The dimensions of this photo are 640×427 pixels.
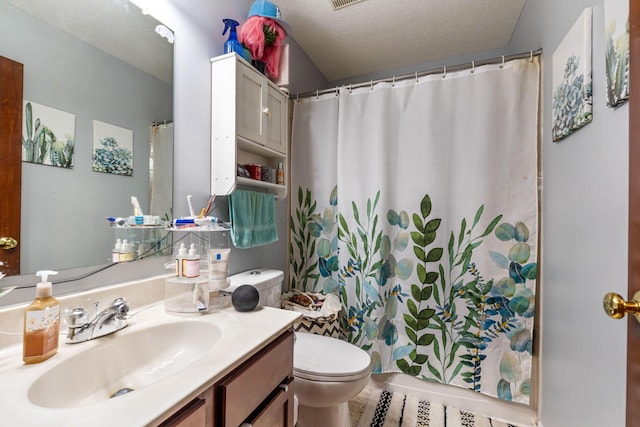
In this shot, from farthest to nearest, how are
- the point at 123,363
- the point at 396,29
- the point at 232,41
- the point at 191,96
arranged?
the point at 396,29 < the point at 232,41 < the point at 191,96 < the point at 123,363

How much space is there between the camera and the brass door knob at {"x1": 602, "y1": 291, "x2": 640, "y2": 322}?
50 centimetres

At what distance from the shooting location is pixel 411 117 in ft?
5.82

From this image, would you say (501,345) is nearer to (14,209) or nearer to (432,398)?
(432,398)

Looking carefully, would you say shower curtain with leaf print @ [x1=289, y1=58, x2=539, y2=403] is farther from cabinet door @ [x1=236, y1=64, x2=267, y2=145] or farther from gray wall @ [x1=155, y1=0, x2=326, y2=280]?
gray wall @ [x1=155, y1=0, x2=326, y2=280]

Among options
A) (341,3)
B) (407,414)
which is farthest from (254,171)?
(407,414)

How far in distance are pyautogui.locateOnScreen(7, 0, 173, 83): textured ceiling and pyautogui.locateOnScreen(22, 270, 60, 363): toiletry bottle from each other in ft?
2.38

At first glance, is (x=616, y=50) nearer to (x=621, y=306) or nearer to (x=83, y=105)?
(x=621, y=306)

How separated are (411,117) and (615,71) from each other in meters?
1.03

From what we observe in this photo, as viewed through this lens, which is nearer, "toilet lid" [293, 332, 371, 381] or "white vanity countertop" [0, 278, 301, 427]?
"white vanity countertop" [0, 278, 301, 427]

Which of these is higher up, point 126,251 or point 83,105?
point 83,105

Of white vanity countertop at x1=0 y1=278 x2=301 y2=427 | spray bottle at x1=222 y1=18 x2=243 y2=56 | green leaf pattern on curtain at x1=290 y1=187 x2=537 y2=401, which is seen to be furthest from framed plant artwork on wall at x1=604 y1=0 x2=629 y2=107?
spray bottle at x1=222 y1=18 x2=243 y2=56

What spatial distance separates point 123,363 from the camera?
76 centimetres

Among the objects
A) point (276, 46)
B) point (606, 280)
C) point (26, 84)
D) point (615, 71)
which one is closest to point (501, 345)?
point (606, 280)

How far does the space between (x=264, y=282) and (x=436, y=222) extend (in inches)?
42.1
